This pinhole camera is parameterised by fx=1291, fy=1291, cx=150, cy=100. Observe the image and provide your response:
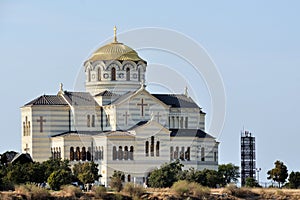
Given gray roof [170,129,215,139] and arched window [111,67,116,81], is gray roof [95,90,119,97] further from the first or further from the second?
gray roof [170,129,215,139]

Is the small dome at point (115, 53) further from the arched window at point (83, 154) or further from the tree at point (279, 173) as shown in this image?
the tree at point (279, 173)

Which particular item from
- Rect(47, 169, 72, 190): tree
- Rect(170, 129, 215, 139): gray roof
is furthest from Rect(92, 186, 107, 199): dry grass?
Rect(170, 129, 215, 139): gray roof

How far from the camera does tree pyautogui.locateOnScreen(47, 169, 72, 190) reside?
92.8 m

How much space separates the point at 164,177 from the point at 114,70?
59.8ft

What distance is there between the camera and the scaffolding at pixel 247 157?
368 ft

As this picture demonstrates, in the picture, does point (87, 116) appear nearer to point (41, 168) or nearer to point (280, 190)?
point (41, 168)

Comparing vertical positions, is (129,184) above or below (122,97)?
below

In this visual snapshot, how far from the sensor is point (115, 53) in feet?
381

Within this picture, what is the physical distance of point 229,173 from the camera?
11831 centimetres

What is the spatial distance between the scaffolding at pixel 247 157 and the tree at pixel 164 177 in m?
10.8

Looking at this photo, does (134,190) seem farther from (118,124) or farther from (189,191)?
(118,124)

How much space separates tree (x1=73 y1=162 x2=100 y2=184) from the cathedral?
483 centimetres

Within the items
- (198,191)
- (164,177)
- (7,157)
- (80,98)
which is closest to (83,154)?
(80,98)

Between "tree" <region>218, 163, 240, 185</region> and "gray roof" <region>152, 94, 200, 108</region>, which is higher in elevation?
"gray roof" <region>152, 94, 200, 108</region>
